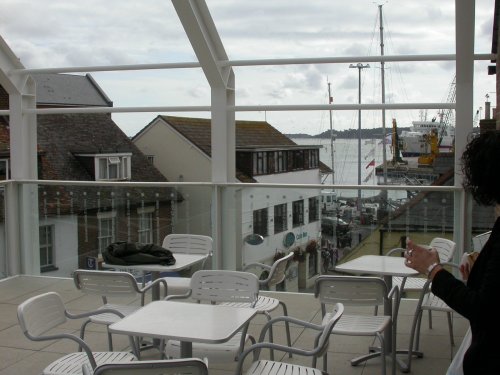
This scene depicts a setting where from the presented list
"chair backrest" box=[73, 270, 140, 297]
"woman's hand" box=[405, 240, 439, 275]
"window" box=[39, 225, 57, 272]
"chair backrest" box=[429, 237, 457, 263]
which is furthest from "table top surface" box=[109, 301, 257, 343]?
"window" box=[39, 225, 57, 272]

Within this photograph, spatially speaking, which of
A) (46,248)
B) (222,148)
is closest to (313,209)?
(222,148)

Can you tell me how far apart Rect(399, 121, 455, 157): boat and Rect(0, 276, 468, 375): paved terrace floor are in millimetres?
1600

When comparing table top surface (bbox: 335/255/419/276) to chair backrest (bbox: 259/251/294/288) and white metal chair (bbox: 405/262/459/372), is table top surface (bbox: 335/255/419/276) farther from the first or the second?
chair backrest (bbox: 259/251/294/288)

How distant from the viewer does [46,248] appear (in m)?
7.47

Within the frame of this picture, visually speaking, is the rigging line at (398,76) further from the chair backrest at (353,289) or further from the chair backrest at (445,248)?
the chair backrest at (353,289)

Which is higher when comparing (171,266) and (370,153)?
(370,153)

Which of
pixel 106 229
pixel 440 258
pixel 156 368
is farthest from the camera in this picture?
pixel 106 229

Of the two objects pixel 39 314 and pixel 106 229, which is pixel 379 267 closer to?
pixel 39 314

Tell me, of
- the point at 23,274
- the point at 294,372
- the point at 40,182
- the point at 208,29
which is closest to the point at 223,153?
the point at 208,29

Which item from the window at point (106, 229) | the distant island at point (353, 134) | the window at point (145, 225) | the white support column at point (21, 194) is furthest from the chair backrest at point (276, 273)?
the white support column at point (21, 194)

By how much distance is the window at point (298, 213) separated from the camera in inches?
254

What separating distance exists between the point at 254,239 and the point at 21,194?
2822mm

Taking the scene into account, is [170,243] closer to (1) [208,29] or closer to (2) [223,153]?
(2) [223,153]

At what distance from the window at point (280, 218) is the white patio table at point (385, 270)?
55.5 inches
